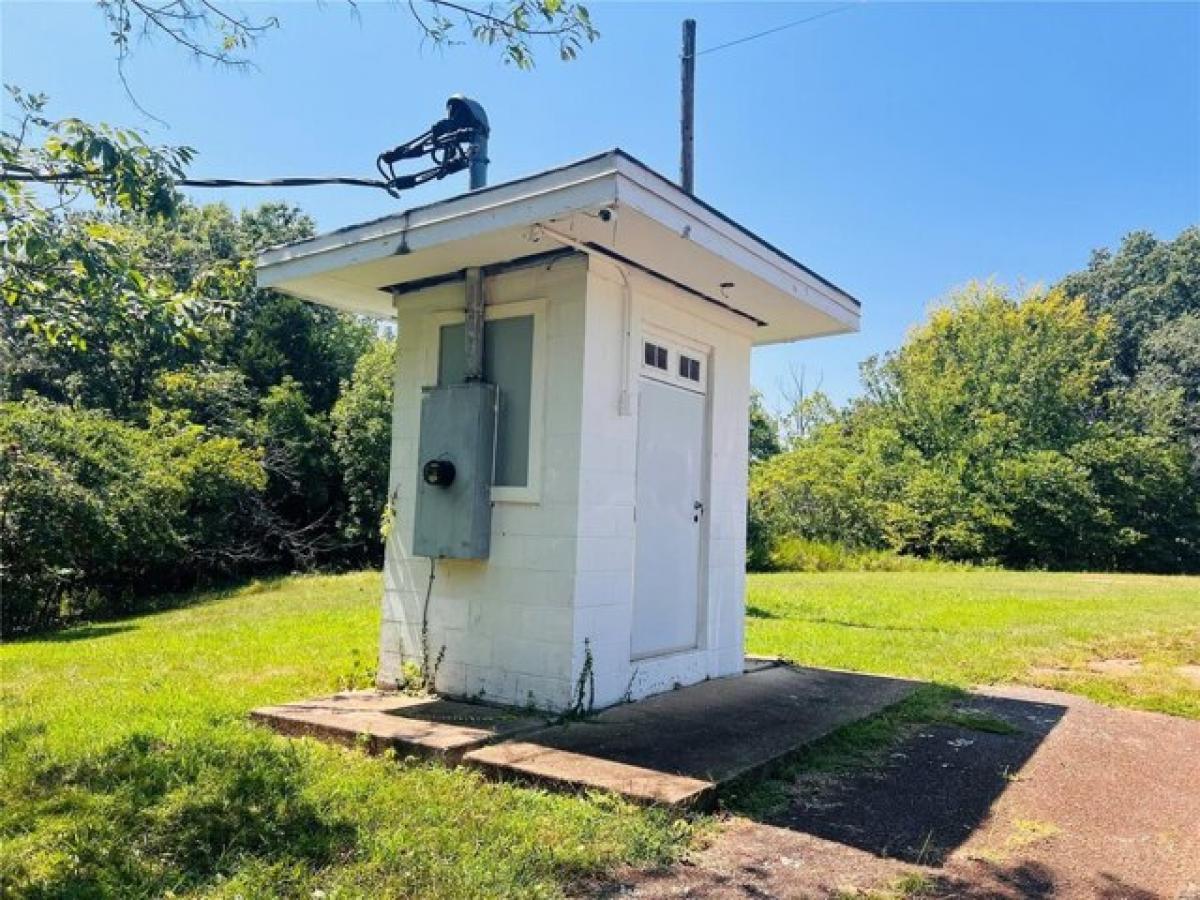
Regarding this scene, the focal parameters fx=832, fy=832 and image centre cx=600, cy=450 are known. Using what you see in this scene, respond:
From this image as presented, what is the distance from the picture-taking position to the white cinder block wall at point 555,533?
4.50 meters

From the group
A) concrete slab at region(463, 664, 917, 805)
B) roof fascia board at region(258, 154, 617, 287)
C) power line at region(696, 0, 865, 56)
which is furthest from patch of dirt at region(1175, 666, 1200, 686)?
power line at region(696, 0, 865, 56)

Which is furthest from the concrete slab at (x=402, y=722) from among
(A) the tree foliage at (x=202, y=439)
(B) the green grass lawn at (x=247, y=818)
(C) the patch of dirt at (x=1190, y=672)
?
(C) the patch of dirt at (x=1190, y=672)

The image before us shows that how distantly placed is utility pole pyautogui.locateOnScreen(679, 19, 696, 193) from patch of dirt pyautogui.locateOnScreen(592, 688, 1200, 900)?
6012 millimetres

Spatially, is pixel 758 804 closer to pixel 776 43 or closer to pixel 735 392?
pixel 735 392

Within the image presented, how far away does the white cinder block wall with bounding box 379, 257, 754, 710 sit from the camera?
14.8 ft

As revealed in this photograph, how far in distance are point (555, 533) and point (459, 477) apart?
2.15 ft

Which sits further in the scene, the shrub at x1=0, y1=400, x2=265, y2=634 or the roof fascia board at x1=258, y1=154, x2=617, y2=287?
the shrub at x1=0, y1=400, x2=265, y2=634

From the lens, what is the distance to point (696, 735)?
13.4 ft

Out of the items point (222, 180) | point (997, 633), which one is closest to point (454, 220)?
point (222, 180)

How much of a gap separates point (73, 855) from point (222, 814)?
0.46 m

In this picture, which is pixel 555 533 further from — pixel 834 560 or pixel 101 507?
pixel 834 560

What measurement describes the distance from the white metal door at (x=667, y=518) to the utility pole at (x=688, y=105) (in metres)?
3.85

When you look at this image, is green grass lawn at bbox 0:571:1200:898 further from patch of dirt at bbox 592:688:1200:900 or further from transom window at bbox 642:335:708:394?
transom window at bbox 642:335:708:394

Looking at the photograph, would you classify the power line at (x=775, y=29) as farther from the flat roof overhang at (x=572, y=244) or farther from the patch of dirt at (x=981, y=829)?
the patch of dirt at (x=981, y=829)
